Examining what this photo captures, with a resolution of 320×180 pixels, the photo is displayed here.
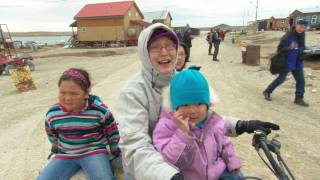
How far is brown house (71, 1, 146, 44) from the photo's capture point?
39.6 m

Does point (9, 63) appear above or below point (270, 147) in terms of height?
below

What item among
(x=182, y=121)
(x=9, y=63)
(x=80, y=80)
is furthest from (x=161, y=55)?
(x=9, y=63)

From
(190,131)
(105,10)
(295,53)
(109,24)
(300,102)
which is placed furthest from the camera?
(105,10)

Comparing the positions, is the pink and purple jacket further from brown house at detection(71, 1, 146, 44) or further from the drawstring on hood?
brown house at detection(71, 1, 146, 44)

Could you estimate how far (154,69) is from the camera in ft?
7.22

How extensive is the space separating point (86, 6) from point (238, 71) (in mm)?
36506

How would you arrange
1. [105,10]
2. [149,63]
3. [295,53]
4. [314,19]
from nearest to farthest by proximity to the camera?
[149,63], [295,53], [105,10], [314,19]

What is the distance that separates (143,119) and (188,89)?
37cm

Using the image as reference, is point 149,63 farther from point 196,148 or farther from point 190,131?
point 196,148

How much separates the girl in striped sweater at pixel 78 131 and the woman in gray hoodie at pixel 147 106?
0.70m

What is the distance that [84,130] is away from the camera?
9.08 ft

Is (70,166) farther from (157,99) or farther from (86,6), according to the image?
(86,6)

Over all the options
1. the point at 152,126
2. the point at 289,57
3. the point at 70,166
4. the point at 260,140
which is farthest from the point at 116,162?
the point at 289,57

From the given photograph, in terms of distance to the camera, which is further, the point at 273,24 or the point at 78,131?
the point at 273,24
